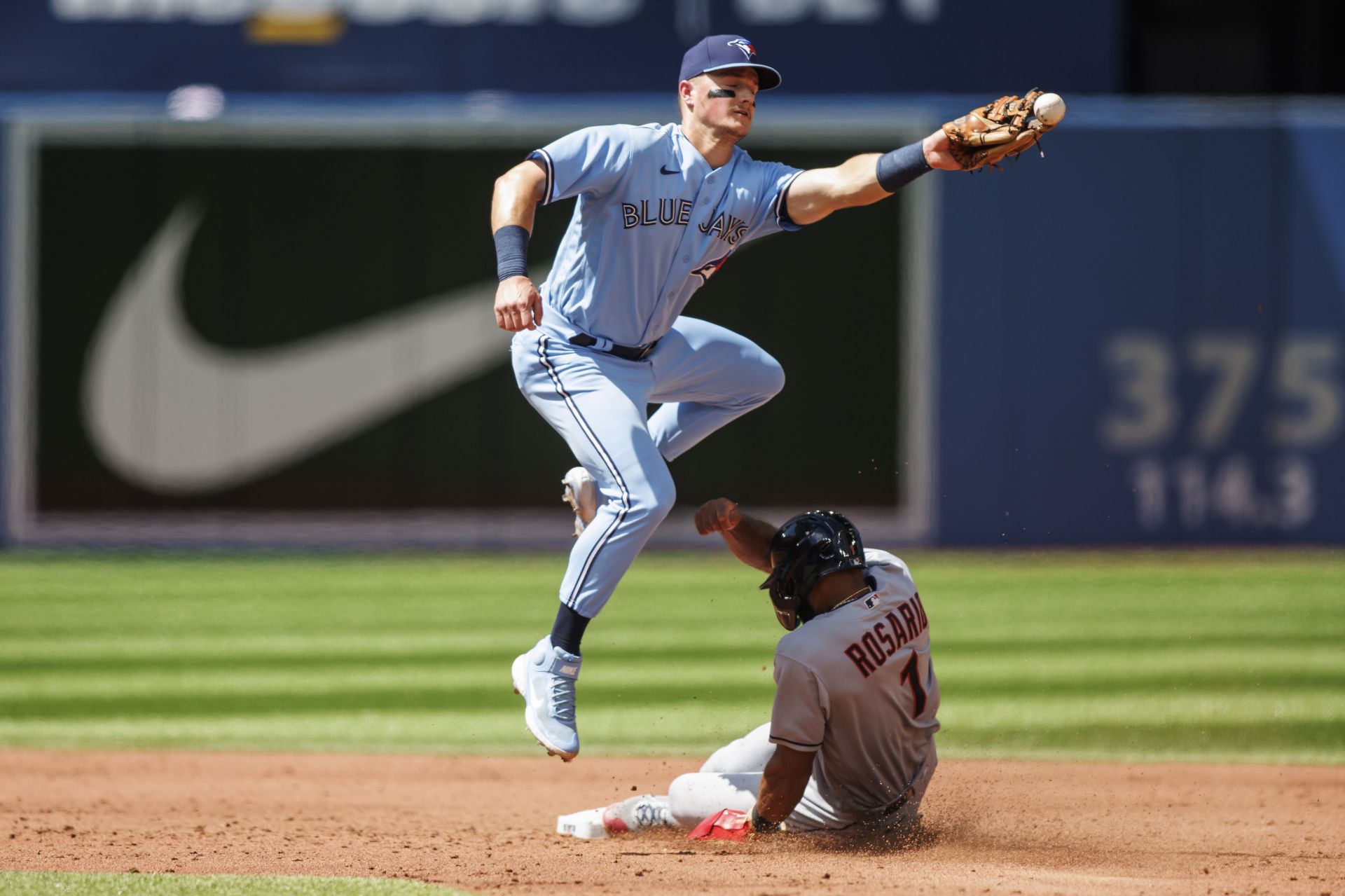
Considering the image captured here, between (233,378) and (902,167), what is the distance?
917 centimetres

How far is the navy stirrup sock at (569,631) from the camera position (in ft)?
15.9

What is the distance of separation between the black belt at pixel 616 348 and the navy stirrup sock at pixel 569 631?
85 cm

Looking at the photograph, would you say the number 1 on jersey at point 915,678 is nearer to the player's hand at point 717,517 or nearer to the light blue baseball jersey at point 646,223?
the player's hand at point 717,517

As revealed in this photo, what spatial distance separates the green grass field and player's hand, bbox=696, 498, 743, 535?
2.66 metres

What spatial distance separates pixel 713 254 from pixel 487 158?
27.2ft

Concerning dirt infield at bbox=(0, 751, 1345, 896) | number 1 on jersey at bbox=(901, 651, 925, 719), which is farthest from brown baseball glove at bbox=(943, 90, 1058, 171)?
dirt infield at bbox=(0, 751, 1345, 896)

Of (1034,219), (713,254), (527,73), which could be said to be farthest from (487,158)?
(713,254)

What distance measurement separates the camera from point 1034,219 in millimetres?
12945

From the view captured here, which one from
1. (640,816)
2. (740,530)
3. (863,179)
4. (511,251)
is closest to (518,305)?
(511,251)

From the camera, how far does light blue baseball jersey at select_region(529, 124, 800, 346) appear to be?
4887 millimetres

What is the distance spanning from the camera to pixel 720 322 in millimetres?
13109

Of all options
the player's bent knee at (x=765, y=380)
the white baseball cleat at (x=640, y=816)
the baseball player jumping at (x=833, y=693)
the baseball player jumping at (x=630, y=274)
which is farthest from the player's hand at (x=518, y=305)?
the white baseball cleat at (x=640, y=816)

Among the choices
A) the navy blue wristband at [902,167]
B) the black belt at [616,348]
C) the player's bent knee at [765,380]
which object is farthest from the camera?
the player's bent knee at [765,380]

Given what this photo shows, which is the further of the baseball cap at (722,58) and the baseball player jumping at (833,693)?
the baseball cap at (722,58)
